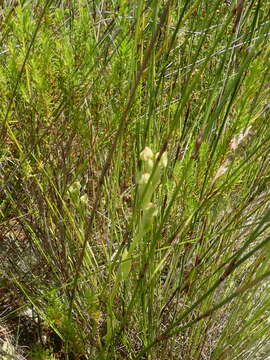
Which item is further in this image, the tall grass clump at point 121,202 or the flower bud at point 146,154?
the tall grass clump at point 121,202

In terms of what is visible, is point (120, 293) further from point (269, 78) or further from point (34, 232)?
point (269, 78)

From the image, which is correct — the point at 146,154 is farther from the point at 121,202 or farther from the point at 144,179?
the point at 121,202

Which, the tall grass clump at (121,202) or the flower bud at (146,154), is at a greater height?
the flower bud at (146,154)

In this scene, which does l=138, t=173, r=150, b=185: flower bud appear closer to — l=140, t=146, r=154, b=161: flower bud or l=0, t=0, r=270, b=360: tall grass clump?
l=140, t=146, r=154, b=161: flower bud

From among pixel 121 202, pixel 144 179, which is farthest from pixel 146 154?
pixel 121 202

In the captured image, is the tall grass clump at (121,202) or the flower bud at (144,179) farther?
the tall grass clump at (121,202)

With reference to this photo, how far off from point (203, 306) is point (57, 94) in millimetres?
692

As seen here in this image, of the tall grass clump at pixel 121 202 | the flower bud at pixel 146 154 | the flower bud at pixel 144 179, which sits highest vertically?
the flower bud at pixel 146 154

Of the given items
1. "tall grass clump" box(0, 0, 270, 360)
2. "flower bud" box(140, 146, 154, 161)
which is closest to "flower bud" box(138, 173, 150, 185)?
"flower bud" box(140, 146, 154, 161)

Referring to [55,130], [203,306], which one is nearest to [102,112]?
[55,130]

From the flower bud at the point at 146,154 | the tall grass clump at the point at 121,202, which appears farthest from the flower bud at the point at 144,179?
the tall grass clump at the point at 121,202

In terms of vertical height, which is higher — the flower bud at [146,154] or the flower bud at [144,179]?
the flower bud at [146,154]

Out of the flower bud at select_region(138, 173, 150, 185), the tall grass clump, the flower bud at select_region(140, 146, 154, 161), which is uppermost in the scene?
the flower bud at select_region(140, 146, 154, 161)

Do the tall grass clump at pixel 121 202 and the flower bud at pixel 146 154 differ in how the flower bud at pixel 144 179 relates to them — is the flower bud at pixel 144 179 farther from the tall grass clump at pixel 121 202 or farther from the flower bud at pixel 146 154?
the tall grass clump at pixel 121 202
